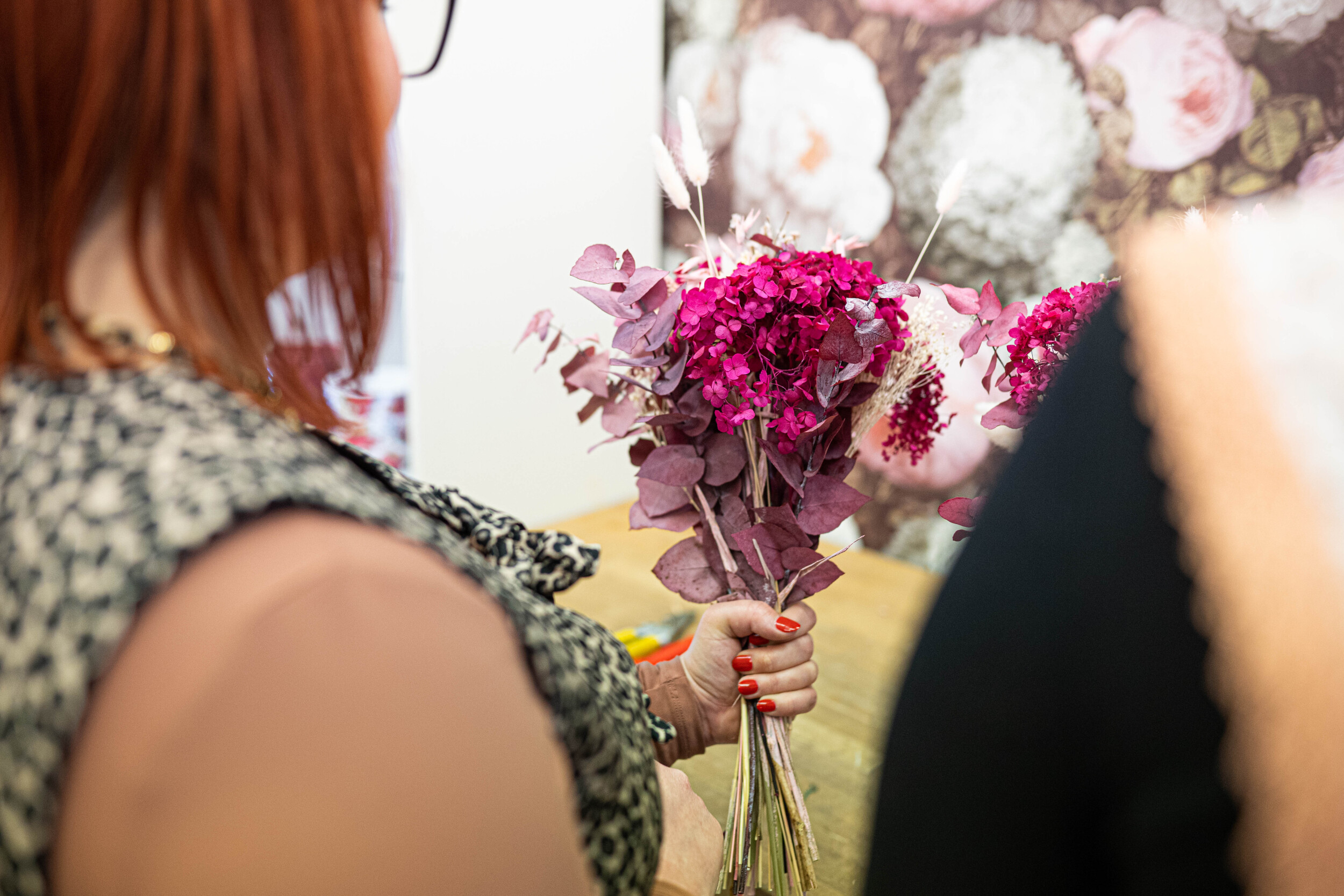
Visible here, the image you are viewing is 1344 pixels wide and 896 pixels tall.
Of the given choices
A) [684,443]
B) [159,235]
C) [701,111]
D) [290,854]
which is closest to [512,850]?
[290,854]

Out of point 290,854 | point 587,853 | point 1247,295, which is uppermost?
point 1247,295

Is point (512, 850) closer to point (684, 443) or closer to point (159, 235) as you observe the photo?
point (159, 235)

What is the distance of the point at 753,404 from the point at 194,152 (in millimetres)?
426

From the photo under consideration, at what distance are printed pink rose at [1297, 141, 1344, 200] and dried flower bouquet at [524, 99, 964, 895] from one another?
1247 mm

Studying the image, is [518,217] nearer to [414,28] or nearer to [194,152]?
[414,28]

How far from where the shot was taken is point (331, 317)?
1.60 feet

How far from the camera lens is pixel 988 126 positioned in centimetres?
196

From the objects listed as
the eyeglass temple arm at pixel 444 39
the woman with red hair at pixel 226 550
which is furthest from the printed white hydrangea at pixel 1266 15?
the woman with red hair at pixel 226 550

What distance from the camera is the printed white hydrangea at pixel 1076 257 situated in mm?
1852

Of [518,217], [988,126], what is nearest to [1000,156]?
[988,126]

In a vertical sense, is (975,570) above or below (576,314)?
above

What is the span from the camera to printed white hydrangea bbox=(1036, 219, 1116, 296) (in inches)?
72.9

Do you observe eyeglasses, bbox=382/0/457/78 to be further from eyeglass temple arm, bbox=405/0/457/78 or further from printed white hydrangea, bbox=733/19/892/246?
eyeglass temple arm, bbox=405/0/457/78

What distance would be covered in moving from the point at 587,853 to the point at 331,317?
1.14ft
